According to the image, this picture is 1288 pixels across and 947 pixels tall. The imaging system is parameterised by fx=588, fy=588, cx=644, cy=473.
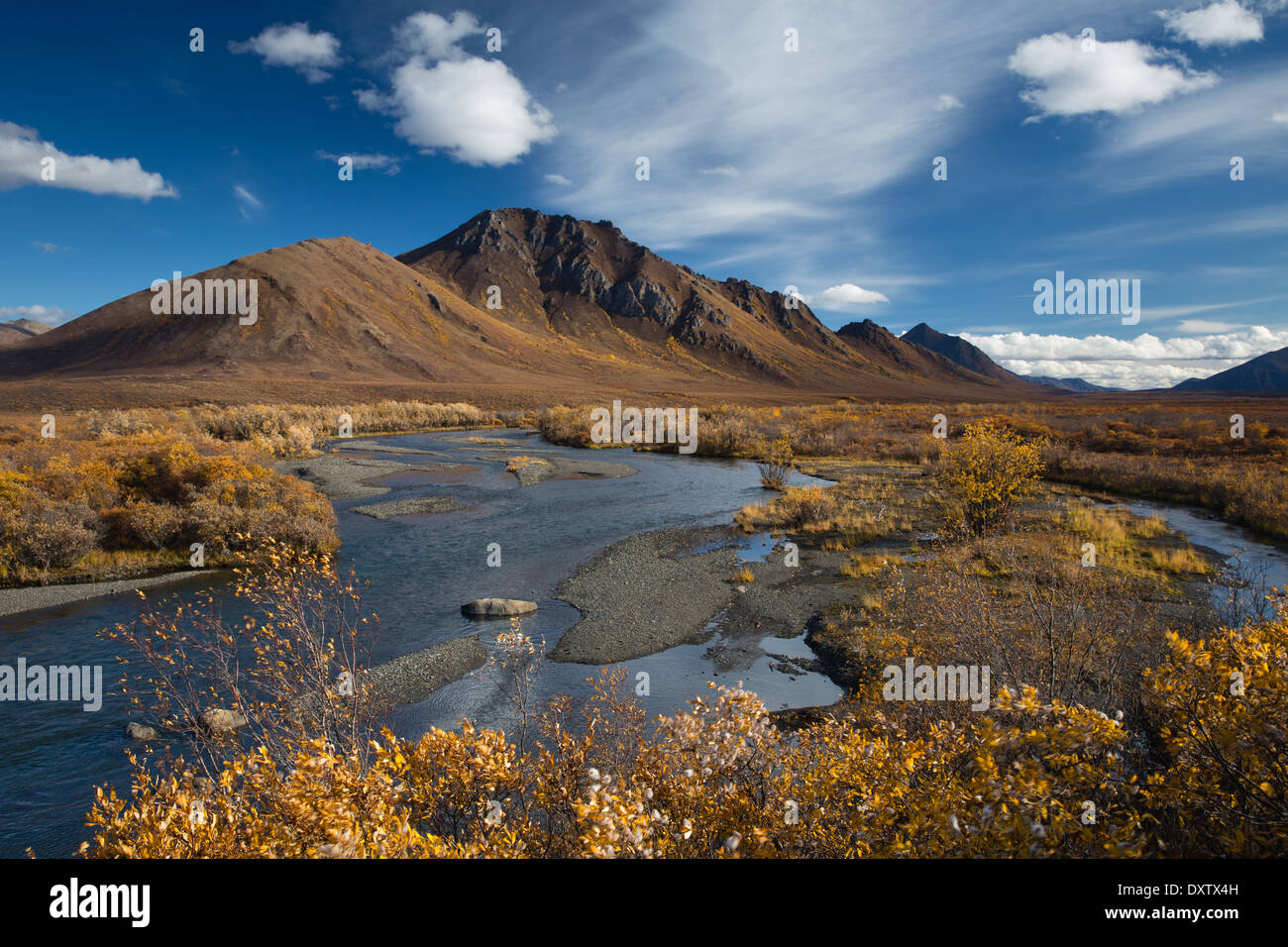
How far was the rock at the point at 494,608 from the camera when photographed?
14.2 meters

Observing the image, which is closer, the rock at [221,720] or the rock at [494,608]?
the rock at [221,720]

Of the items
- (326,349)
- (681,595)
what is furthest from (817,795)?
(326,349)

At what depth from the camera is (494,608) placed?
46.8ft

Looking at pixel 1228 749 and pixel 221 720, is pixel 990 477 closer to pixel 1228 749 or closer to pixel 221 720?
pixel 1228 749

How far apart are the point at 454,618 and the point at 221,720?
5634 mm

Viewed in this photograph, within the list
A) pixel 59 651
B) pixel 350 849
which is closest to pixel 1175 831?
pixel 350 849

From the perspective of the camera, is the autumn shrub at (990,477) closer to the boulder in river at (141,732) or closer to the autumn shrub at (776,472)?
the autumn shrub at (776,472)

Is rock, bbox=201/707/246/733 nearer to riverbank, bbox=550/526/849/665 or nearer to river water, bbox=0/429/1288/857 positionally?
river water, bbox=0/429/1288/857

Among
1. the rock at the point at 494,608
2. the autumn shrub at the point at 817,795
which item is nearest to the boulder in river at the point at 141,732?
the autumn shrub at the point at 817,795

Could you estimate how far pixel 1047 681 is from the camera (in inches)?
306

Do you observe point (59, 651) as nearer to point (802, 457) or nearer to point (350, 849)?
point (350, 849)

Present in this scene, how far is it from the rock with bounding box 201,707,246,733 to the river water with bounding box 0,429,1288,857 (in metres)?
1.10

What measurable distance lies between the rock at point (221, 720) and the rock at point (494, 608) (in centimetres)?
567
